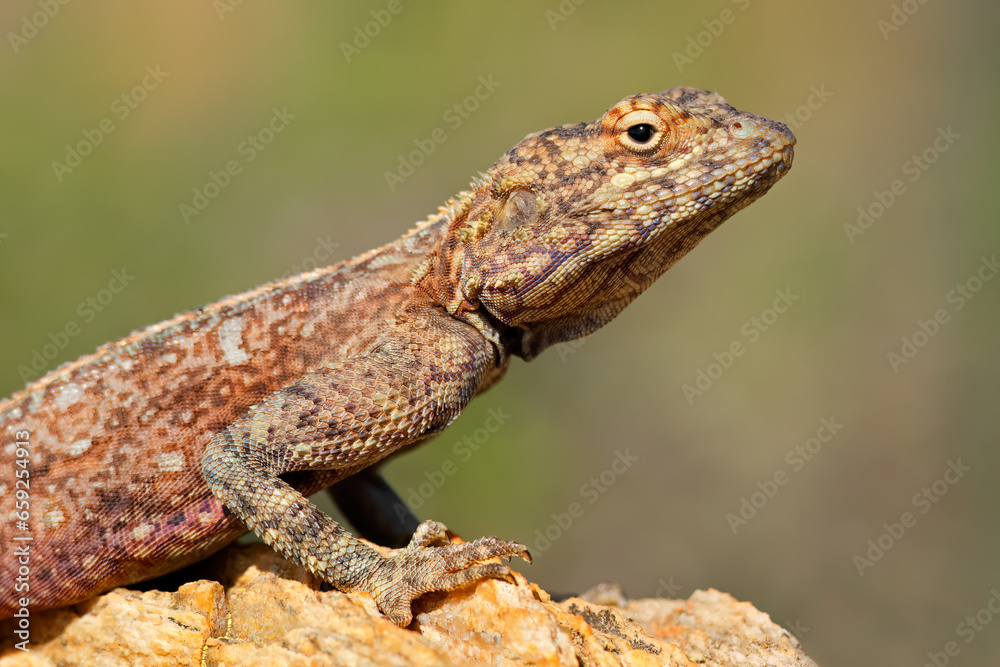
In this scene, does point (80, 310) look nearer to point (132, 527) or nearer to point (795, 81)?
point (132, 527)

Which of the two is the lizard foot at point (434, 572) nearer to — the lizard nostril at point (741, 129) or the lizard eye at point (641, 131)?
the lizard eye at point (641, 131)

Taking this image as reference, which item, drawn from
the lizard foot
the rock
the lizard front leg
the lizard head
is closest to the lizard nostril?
the lizard head

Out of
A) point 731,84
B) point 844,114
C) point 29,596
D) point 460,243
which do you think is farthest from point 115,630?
point 844,114

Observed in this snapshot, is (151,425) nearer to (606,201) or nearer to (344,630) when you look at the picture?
(344,630)

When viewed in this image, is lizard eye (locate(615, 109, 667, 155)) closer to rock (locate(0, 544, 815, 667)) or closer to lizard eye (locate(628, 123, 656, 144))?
lizard eye (locate(628, 123, 656, 144))

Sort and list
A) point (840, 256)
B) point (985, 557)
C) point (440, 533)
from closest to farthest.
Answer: point (440, 533)
point (985, 557)
point (840, 256)

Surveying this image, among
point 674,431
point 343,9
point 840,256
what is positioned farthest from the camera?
point 343,9
